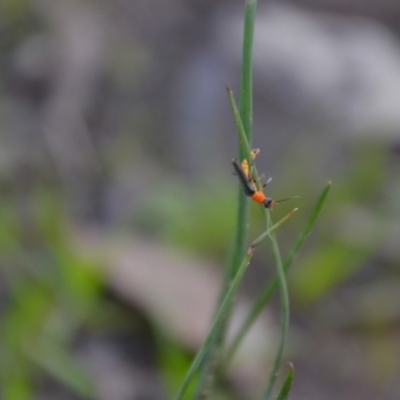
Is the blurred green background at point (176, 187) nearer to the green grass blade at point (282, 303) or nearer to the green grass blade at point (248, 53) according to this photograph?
the green grass blade at point (282, 303)

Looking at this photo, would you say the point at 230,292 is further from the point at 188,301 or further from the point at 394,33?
the point at 394,33

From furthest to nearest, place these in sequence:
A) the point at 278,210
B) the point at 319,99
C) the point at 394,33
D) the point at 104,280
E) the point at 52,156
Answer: the point at 394,33 → the point at 319,99 → the point at 52,156 → the point at 278,210 → the point at 104,280

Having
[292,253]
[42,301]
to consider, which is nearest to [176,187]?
[42,301]

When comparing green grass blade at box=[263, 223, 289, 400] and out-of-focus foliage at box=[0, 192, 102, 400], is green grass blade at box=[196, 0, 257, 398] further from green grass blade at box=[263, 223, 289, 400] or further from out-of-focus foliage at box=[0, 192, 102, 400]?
out-of-focus foliage at box=[0, 192, 102, 400]

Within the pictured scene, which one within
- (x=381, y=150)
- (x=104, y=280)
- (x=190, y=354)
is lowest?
(x=190, y=354)

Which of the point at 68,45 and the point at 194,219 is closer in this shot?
the point at 194,219

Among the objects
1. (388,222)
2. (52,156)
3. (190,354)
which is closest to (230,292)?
(190,354)

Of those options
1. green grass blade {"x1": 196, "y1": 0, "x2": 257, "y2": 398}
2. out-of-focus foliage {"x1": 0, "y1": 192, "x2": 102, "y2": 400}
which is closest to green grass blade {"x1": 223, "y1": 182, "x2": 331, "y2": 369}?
green grass blade {"x1": 196, "y1": 0, "x2": 257, "y2": 398}

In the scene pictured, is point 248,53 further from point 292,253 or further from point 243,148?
point 292,253
